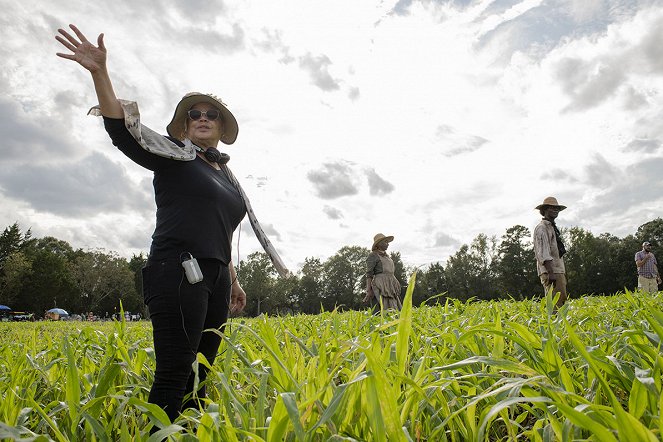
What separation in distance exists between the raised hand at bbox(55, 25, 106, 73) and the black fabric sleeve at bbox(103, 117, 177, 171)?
252 mm

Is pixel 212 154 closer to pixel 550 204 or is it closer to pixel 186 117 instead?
pixel 186 117

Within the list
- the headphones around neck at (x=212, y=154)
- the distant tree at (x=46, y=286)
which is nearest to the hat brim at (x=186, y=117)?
the headphones around neck at (x=212, y=154)

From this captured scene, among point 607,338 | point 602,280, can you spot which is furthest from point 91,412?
point 602,280

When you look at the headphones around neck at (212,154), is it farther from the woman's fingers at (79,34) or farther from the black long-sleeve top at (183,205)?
the woman's fingers at (79,34)

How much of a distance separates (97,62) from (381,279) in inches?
269

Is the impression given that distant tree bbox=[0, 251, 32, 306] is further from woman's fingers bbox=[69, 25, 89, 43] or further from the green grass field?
woman's fingers bbox=[69, 25, 89, 43]

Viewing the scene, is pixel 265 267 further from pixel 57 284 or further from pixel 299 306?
pixel 57 284

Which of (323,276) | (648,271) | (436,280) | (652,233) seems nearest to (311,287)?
(323,276)

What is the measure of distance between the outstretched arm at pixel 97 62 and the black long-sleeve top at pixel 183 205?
69mm

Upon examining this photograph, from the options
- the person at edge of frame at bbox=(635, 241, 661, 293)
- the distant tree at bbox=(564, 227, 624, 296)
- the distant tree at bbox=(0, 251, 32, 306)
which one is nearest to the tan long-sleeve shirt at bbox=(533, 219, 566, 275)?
the person at edge of frame at bbox=(635, 241, 661, 293)

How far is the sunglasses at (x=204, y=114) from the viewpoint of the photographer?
9.33 ft

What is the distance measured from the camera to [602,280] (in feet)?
181

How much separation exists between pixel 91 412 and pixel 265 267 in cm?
7138

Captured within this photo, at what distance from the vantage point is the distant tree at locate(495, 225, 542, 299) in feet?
192
